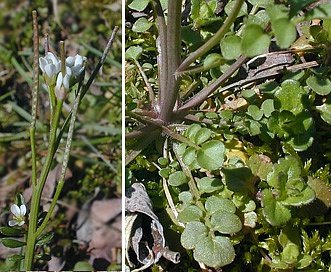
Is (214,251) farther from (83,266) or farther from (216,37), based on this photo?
(83,266)

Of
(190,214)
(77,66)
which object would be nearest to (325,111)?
(190,214)

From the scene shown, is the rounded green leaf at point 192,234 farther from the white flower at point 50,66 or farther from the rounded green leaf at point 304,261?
the white flower at point 50,66

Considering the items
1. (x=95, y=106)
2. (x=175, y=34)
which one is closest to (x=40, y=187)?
(x=175, y=34)

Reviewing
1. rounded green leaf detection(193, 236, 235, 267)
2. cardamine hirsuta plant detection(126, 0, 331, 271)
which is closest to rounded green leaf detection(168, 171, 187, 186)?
cardamine hirsuta plant detection(126, 0, 331, 271)

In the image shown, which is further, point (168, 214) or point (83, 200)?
point (83, 200)

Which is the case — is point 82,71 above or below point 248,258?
above

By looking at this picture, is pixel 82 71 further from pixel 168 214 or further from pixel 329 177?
pixel 329 177
